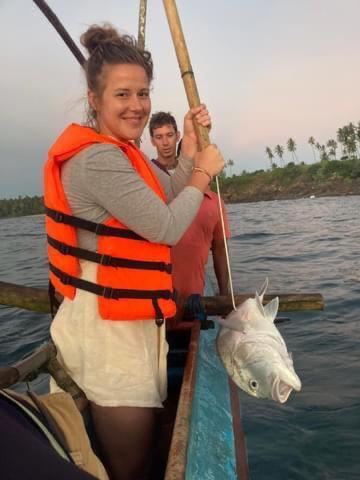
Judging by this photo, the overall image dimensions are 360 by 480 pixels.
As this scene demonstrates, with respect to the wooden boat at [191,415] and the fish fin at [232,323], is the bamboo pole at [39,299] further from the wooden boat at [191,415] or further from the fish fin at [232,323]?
the fish fin at [232,323]

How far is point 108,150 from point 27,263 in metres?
18.5

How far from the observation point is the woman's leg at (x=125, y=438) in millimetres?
2576

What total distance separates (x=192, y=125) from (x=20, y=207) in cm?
11704

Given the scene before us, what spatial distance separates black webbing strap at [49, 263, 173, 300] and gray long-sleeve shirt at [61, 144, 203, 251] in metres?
0.36

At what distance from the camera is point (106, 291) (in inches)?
100

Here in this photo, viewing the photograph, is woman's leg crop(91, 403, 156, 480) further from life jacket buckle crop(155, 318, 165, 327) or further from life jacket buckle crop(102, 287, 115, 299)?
life jacket buckle crop(102, 287, 115, 299)

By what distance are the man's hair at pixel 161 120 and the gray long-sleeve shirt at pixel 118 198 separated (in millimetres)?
3558

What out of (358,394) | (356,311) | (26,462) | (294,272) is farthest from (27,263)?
(26,462)

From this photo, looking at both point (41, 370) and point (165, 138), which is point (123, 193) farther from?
point (165, 138)

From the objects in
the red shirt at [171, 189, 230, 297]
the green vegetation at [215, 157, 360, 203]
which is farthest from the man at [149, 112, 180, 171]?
the green vegetation at [215, 157, 360, 203]

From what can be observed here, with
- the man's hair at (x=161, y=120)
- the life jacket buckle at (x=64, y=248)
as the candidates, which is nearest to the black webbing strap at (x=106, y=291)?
the life jacket buckle at (x=64, y=248)

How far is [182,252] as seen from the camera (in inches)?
194

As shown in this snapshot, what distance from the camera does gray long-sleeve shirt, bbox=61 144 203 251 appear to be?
7.62ft

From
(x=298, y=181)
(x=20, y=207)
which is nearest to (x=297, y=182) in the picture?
(x=298, y=181)
